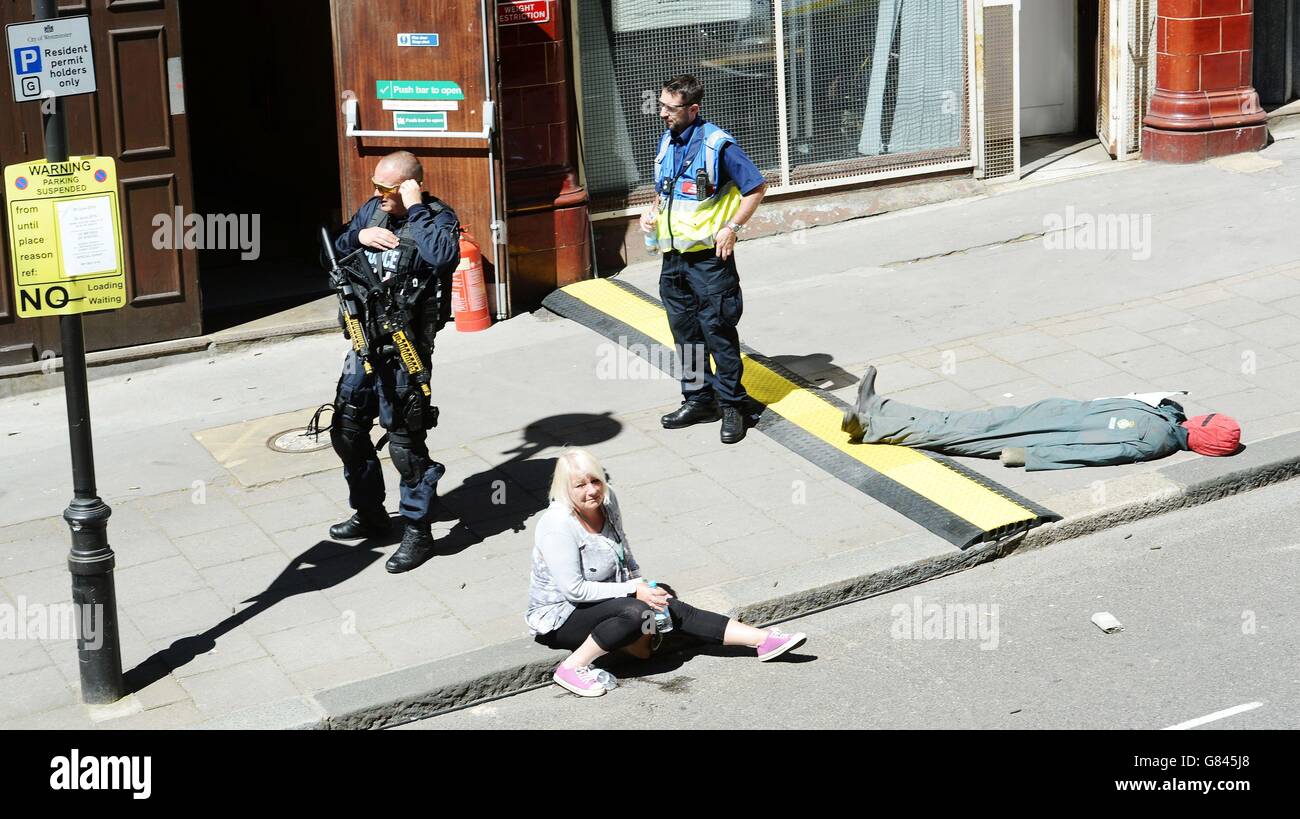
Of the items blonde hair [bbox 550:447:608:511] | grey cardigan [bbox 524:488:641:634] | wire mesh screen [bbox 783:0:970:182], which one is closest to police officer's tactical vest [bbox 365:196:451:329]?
blonde hair [bbox 550:447:608:511]

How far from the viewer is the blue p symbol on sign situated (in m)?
6.41

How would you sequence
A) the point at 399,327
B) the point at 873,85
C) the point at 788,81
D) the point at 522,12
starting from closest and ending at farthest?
the point at 399,327 < the point at 522,12 < the point at 788,81 < the point at 873,85

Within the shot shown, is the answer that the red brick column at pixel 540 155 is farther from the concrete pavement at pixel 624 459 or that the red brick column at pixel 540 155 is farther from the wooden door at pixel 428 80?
the concrete pavement at pixel 624 459

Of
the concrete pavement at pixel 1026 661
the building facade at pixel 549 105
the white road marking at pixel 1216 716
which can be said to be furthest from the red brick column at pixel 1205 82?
the white road marking at pixel 1216 716

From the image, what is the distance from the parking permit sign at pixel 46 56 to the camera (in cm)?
641

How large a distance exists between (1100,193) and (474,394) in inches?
233

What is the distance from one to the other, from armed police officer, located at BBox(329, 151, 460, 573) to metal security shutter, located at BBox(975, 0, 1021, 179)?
23.0 feet

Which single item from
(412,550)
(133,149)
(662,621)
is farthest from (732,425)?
(133,149)

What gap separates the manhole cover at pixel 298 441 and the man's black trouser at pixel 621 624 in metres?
2.94

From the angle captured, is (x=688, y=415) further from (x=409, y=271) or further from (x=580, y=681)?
(x=580, y=681)

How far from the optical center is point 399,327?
25.6 ft

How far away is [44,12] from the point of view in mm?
6461

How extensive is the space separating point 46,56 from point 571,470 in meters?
2.69
